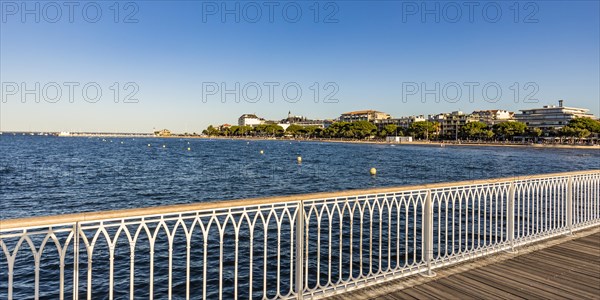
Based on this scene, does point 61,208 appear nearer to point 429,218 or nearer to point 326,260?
point 326,260

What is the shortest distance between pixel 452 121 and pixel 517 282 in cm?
19322

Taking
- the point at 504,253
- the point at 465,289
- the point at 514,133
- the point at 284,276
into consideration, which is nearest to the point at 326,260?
the point at 284,276

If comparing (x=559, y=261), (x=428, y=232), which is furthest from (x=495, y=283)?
(x=559, y=261)

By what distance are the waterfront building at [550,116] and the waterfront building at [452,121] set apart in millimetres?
23419

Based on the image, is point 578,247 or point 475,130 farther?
point 475,130

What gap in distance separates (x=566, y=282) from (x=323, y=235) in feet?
32.0

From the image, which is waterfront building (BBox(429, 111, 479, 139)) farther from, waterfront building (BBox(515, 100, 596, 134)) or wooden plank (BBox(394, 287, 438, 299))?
wooden plank (BBox(394, 287, 438, 299))

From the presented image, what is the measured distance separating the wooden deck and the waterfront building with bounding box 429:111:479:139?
574 ft

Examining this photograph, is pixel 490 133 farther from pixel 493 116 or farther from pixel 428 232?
pixel 428 232

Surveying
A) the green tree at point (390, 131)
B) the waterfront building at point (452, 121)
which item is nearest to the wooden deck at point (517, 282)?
the waterfront building at point (452, 121)

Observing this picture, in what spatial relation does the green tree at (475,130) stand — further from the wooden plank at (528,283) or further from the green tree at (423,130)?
the wooden plank at (528,283)

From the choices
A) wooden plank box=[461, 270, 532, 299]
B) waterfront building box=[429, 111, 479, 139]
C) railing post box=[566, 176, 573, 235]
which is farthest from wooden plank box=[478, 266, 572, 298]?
waterfront building box=[429, 111, 479, 139]

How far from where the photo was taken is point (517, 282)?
5.29 meters

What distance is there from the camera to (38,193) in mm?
26094
